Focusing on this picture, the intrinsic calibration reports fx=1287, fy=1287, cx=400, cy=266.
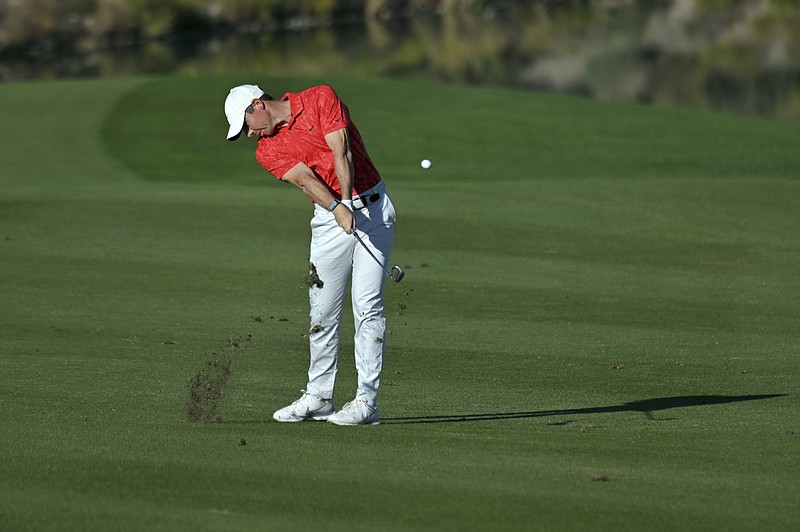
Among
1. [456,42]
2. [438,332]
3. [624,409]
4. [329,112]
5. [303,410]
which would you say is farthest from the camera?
[456,42]

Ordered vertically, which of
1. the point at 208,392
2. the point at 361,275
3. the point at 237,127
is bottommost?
the point at 208,392

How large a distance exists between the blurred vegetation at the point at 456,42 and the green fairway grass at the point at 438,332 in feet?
33.1

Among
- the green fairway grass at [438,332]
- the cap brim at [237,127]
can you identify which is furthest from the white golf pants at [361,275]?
the cap brim at [237,127]

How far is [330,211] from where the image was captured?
6.45m

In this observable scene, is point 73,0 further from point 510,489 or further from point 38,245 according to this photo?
point 510,489

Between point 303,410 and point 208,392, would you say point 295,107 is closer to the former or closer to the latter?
point 303,410

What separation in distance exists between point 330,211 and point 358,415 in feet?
3.59

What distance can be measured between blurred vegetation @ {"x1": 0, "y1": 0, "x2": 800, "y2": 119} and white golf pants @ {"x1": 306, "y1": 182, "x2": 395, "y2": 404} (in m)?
20.0

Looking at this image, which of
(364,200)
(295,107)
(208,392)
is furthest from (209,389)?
(295,107)

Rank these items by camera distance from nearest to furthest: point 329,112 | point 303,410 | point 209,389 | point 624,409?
point 329,112 < point 303,410 < point 209,389 < point 624,409

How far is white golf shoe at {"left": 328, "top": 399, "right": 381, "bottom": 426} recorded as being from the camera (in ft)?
22.0

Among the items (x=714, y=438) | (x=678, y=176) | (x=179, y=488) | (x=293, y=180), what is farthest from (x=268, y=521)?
(x=678, y=176)

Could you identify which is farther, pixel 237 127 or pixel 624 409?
pixel 624 409

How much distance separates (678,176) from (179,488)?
12.9m
